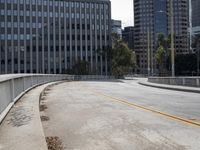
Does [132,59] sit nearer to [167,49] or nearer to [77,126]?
[167,49]

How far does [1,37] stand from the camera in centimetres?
12588

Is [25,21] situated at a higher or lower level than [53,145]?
higher

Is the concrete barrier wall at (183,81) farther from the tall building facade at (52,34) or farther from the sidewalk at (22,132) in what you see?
the tall building facade at (52,34)

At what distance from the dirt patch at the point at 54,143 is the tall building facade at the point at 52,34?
397 feet

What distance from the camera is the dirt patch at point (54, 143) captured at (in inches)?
301

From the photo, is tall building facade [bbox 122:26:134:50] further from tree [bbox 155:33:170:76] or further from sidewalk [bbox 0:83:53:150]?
sidewalk [bbox 0:83:53:150]

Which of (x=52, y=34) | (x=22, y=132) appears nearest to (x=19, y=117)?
(x=22, y=132)

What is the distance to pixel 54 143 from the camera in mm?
8078

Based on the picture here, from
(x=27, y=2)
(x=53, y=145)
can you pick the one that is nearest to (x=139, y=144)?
(x=53, y=145)

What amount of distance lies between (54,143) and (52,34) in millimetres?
126253

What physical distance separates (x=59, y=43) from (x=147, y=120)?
405 ft

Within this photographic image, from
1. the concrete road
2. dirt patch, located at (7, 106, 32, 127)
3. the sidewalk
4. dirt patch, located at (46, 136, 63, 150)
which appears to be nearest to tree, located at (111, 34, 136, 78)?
the concrete road

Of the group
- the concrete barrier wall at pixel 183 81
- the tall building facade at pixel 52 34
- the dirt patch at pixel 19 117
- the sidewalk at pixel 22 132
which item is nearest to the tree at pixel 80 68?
the tall building facade at pixel 52 34

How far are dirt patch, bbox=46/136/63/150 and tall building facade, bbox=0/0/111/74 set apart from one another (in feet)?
397
